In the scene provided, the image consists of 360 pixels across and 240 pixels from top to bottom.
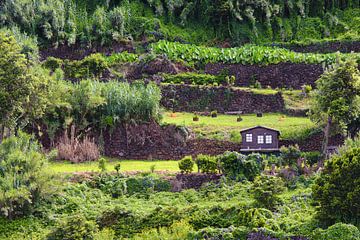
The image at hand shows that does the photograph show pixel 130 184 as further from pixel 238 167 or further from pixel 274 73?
pixel 274 73

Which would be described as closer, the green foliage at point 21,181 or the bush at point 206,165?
the green foliage at point 21,181

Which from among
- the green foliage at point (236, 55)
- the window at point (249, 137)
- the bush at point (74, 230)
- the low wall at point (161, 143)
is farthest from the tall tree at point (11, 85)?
the green foliage at point (236, 55)

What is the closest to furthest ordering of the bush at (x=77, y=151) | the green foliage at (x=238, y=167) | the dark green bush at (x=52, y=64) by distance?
the green foliage at (x=238, y=167) < the bush at (x=77, y=151) < the dark green bush at (x=52, y=64)

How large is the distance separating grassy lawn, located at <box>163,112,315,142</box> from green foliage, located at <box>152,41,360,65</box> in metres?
8.44

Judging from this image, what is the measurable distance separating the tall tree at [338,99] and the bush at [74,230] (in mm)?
17425

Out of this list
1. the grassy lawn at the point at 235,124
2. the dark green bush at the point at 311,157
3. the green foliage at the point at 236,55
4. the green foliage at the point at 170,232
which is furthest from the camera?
the green foliage at the point at 236,55

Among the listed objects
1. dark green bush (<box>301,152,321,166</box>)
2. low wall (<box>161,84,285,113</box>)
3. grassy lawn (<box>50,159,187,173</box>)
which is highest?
low wall (<box>161,84,285,113</box>)

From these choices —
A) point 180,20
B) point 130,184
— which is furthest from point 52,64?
point 130,184

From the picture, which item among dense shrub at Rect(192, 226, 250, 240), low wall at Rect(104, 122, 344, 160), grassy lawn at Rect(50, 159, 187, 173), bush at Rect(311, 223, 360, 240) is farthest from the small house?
bush at Rect(311, 223, 360, 240)

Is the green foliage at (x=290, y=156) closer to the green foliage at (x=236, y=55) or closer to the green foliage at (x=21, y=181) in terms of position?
the green foliage at (x=21, y=181)

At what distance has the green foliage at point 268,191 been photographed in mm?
41250

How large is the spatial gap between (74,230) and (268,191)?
33.0ft

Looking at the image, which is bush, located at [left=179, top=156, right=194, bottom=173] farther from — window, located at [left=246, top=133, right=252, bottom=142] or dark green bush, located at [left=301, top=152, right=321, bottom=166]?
dark green bush, located at [left=301, top=152, right=321, bottom=166]

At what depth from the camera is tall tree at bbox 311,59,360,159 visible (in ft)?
163
